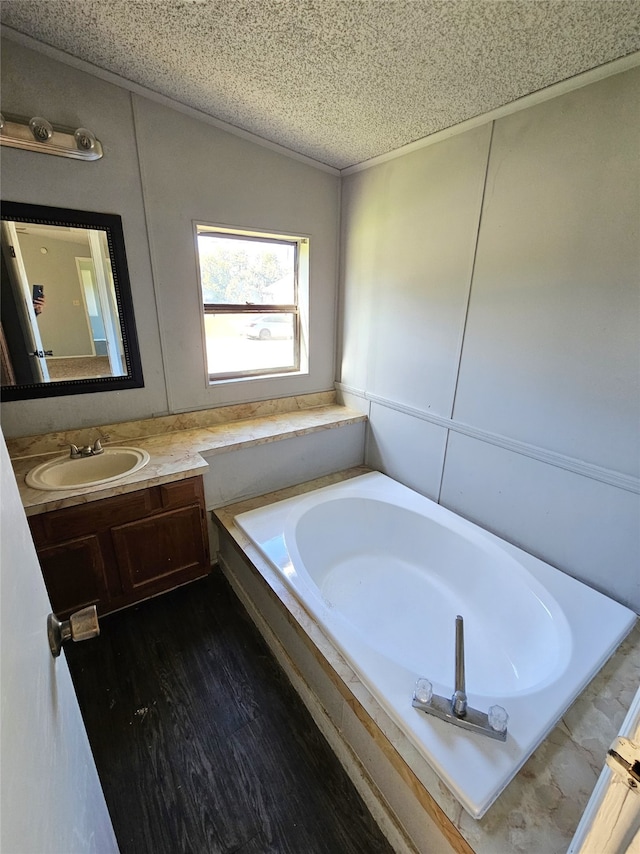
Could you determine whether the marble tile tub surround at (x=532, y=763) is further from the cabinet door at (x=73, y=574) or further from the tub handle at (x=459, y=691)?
the cabinet door at (x=73, y=574)

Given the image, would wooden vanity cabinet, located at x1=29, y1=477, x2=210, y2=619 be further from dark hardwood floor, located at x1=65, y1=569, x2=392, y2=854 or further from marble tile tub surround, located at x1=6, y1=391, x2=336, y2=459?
marble tile tub surround, located at x1=6, y1=391, x2=336, y2=459

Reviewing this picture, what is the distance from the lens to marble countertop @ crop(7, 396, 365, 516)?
159 centimetres

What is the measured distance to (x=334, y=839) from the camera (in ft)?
3.68

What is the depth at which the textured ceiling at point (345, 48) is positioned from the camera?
114cm

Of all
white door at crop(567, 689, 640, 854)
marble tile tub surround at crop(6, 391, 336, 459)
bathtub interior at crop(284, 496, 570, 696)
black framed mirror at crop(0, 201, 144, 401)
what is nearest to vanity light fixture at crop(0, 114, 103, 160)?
black framed mirror at crop(0, 201, 144, 401)

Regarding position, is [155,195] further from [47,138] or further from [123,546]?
[123,546]

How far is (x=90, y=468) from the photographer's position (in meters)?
1.87

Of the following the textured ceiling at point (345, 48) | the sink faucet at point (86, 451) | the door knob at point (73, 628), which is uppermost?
the textured ceiling at point (345, 48)

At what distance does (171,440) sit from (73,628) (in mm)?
1535

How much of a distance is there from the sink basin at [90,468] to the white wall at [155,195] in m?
0.22

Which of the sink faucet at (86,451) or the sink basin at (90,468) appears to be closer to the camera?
the sink basin at (90,468)

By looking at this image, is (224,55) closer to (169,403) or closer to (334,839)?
(169,403)

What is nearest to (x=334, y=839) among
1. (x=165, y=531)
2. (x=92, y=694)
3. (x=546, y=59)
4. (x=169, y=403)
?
(x=92, y=694)

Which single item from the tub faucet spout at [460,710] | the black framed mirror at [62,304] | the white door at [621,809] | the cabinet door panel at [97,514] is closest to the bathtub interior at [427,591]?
the tub faucet spout at [460,710]
